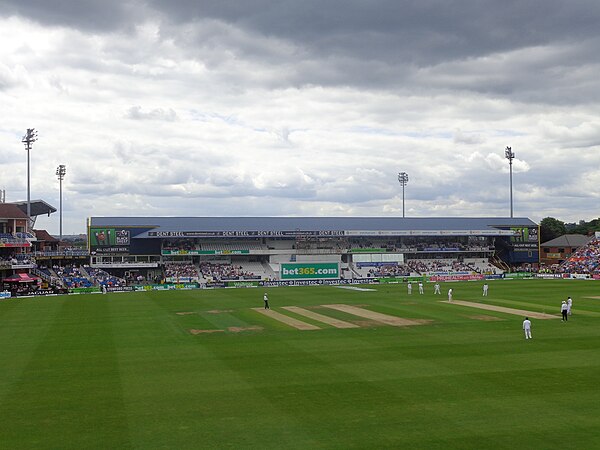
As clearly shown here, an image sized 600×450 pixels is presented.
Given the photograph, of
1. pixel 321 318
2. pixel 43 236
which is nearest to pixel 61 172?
pixel 43 236

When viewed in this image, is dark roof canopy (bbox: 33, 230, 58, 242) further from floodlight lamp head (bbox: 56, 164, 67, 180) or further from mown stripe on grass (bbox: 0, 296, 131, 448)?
mown stripe on grass (bbox: 0, 296, 131, 448)

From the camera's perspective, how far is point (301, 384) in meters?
17.6

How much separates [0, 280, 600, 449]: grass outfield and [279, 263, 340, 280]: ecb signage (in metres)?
38.7

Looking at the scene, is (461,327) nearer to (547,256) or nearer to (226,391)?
(226,391)

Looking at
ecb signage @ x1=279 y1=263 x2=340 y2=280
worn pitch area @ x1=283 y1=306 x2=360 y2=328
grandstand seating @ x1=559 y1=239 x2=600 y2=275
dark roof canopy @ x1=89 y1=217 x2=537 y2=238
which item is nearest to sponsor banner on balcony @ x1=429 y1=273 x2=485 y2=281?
dark roof canopy @ x1=89 y1=217 x2=537 y2=238

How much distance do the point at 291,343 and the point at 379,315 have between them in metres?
10.8

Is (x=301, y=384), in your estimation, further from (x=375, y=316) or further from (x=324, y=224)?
(x=324, y=224)

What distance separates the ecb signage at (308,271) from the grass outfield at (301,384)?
38651 mm

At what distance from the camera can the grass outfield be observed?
13.0m

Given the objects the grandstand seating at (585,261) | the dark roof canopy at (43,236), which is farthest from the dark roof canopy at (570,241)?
the dark roof canopy at (43,236)

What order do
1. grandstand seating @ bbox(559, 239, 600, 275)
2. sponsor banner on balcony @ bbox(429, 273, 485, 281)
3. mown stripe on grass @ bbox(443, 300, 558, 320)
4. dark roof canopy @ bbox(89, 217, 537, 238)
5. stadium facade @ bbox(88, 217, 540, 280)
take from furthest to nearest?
dark roof canopy @ bbox(89, 217, 537, 238) → stadium facade @ bbox(88, 217, 540, 280) → grandstand seating @ bbox(559, 239, 600, 275) → sponsor banner on balcony @ bbox(429, 273, 485, 281) → mown stripe on grass @ bbox(443, 300, 558, 320)

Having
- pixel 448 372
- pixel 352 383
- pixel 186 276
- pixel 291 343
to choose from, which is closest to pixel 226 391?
pixel 352 383

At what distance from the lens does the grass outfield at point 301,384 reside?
12953 mm

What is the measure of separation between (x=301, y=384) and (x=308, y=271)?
2170 inches
